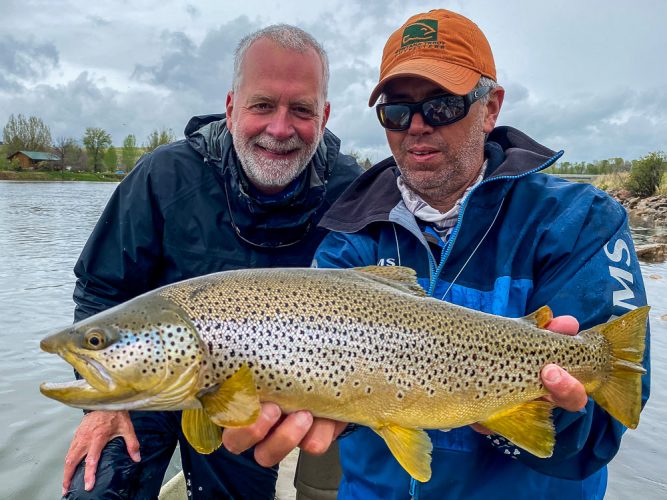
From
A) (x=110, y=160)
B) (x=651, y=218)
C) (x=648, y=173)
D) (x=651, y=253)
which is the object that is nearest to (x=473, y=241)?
(x=651, y=253)

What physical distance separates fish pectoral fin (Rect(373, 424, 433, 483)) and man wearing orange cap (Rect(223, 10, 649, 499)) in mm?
267

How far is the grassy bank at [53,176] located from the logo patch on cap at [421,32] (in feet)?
261

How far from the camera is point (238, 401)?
2209mm

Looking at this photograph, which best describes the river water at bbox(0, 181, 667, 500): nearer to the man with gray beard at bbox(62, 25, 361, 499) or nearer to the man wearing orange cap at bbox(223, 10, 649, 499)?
the man with gray beard at bbox(62, 25, 361, 499)

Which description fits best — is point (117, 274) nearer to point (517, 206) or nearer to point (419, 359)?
point (419, 359)

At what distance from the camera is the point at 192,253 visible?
3.88m

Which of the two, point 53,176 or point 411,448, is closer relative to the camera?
→ point 411,448

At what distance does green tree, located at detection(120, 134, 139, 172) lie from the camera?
109188mm

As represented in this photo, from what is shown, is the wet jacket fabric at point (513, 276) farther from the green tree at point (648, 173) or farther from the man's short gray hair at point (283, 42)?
the green tree at point (648, 173)

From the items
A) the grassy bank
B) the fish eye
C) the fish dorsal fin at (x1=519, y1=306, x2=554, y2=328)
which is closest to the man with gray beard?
the fish eye

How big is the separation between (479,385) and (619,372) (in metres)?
0.60

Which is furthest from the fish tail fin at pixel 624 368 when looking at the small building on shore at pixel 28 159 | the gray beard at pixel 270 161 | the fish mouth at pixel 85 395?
the small building on shore at pixel 28 159

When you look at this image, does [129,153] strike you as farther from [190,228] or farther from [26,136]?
[190,228]

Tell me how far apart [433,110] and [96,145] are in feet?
362
